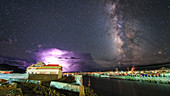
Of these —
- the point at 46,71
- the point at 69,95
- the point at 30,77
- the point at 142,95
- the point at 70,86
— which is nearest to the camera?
the point at 69,95

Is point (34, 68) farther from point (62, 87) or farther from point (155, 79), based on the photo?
point (155, 79)

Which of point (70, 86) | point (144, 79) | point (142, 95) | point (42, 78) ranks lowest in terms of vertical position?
point (144, 79)

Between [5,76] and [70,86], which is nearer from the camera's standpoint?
[70,86]

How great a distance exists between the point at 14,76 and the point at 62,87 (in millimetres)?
36141

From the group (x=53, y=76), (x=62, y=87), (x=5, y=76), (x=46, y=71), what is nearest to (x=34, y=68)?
(x=46, y=71)

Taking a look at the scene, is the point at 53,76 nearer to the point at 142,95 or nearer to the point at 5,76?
the point at 5,76

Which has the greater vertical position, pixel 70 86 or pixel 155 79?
pixel 70 86

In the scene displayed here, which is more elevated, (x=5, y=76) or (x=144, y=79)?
(x=5, y=76)

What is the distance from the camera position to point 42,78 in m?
41.1

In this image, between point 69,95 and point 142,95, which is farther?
point 142,95

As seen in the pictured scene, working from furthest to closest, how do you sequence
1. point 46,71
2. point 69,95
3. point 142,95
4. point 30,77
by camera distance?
1. point 46,71
2. point 30,77
3. point 142,95
4. point 69,95

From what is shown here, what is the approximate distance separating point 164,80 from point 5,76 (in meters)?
87.6

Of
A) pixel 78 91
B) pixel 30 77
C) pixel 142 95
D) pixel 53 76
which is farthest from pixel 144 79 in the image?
pixel 30 77

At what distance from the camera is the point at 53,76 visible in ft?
142
